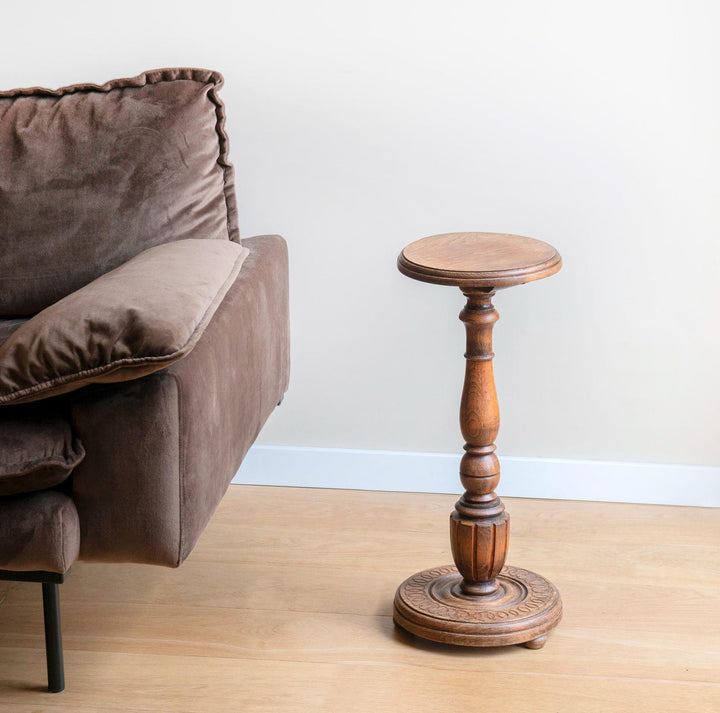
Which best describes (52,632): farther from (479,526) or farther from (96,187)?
(96,187)

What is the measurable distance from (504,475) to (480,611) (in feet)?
2.02

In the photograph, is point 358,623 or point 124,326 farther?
point 358,623

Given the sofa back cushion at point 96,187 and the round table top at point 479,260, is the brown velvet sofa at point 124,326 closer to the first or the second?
the sofa back cushion at point 96,187

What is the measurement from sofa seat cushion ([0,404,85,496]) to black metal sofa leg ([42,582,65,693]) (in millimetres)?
208

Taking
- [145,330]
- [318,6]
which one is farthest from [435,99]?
[145,330]

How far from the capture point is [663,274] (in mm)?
2020

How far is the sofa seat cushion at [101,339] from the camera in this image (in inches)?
47.7

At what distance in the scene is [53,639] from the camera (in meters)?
1.44

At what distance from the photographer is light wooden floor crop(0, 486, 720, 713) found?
1.44m

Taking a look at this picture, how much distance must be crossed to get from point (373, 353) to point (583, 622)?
2.54ft

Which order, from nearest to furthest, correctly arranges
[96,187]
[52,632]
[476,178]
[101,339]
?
[101,339], [52,632], [96,187], [476,178]

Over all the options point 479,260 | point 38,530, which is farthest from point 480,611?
point 38,530

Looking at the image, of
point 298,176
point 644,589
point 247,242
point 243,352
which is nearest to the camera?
point 243,352

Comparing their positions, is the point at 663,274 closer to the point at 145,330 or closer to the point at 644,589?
the point at 644,589
